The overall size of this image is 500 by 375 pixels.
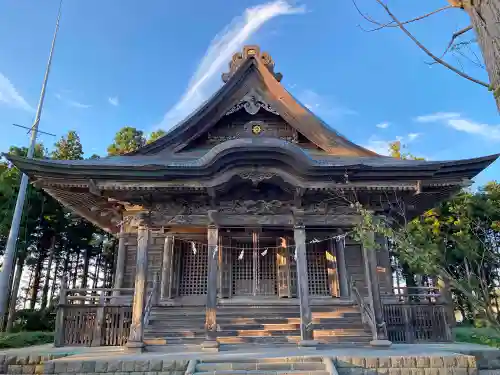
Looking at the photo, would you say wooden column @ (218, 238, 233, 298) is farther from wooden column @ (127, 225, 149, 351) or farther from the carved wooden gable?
the carved wooden gable

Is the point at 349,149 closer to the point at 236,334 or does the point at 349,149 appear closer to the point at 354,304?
the point at 354,304

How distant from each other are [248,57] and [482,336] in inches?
445

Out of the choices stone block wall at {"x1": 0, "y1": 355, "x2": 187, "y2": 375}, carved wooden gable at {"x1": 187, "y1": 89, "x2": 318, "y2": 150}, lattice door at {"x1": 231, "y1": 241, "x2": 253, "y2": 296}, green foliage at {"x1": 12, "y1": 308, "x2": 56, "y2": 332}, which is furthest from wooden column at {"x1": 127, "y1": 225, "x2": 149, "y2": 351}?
green foliage at {"x1": 12, "y1": 308, "x2": 56, "y2": 332}

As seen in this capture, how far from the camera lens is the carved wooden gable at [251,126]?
1196 centimetres

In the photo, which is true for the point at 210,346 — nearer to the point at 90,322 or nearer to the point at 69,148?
the point at 90,322

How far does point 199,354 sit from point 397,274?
3150cm

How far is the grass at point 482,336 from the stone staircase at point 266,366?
2.58 m

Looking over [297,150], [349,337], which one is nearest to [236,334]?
[349,337]

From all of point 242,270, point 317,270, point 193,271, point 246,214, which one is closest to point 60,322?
point 193,271

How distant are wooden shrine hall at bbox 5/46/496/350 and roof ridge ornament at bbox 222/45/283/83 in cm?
8

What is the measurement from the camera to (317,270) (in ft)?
38.8

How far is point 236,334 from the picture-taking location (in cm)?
945

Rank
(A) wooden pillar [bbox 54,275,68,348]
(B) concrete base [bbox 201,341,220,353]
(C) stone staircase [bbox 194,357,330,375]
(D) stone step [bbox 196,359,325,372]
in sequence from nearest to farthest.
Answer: (C) stone staircase [bbox 194,357,330,375], (D) stone step [bbox 196,359,325,372], (B) concrete base [bbox 201,341,220,353], (A) wooden pillar [bbox 54,275,68,348]

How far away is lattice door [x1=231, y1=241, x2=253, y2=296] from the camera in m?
11.6
